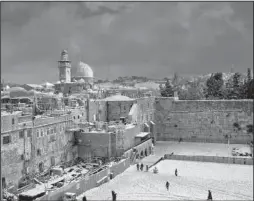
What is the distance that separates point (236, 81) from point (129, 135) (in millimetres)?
18292

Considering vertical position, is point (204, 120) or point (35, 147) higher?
point (204, 120)

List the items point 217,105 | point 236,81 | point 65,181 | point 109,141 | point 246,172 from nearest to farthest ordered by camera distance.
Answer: point 65,181 < point 246,172 < point 109,141 < point 217,105 < point 236,81

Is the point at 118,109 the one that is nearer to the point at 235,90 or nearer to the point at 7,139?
the point at 7,139

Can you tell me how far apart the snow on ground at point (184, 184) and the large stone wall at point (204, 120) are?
7.43 metres

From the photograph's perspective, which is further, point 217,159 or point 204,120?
point 204,120

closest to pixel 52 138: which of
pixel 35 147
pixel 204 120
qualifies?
pixel 35 147

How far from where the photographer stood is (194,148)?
24750 millimetres

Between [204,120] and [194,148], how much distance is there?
3.43m

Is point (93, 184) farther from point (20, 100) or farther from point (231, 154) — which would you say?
point (20, 100)

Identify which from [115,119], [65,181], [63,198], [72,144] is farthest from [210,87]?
[63,198]

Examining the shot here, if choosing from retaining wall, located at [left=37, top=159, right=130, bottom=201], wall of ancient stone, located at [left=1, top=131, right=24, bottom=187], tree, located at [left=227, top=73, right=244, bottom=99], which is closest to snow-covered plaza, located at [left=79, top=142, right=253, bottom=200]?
retaining wall, located at [left=37, top=159, right=130, bottom=201]

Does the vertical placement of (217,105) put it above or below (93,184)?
above

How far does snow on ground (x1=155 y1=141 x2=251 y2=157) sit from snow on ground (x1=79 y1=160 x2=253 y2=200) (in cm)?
337

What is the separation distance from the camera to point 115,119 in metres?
27.1
